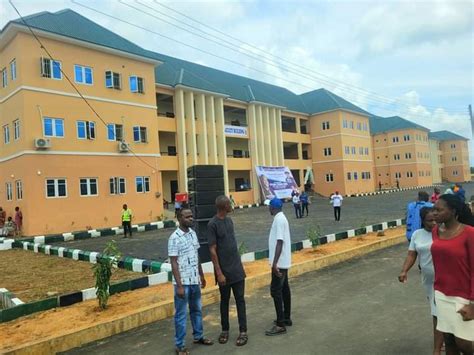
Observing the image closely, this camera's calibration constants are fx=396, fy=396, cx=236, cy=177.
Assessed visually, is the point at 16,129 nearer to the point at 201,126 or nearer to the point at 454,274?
the point at 201,126

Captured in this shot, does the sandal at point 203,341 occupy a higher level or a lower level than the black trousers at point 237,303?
lower

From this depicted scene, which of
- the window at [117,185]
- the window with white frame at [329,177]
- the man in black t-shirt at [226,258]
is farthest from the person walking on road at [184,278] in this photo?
the window with white frame at [329,177]

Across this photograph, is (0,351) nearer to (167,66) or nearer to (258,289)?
(258,289)

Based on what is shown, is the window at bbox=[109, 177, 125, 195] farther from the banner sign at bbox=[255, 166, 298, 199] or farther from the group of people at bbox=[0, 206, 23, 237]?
the banner sign at bbox=[255, 166, 298, 199]

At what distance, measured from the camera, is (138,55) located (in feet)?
84.9

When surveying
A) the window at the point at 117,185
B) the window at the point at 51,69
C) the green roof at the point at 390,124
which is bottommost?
the window at the point at 117,185

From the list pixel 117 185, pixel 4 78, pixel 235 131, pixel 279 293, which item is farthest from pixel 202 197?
pixel 235 131

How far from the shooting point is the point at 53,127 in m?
21.5

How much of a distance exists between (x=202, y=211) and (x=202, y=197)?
11.4 inches

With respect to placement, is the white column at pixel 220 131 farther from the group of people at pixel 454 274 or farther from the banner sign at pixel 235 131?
the group of people at pixel 454 274

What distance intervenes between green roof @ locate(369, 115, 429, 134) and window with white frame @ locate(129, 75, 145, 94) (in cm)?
4711

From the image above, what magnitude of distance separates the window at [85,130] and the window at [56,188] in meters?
2.89

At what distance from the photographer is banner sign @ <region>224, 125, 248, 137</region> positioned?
3678 centimetres

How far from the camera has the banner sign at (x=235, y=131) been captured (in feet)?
121
